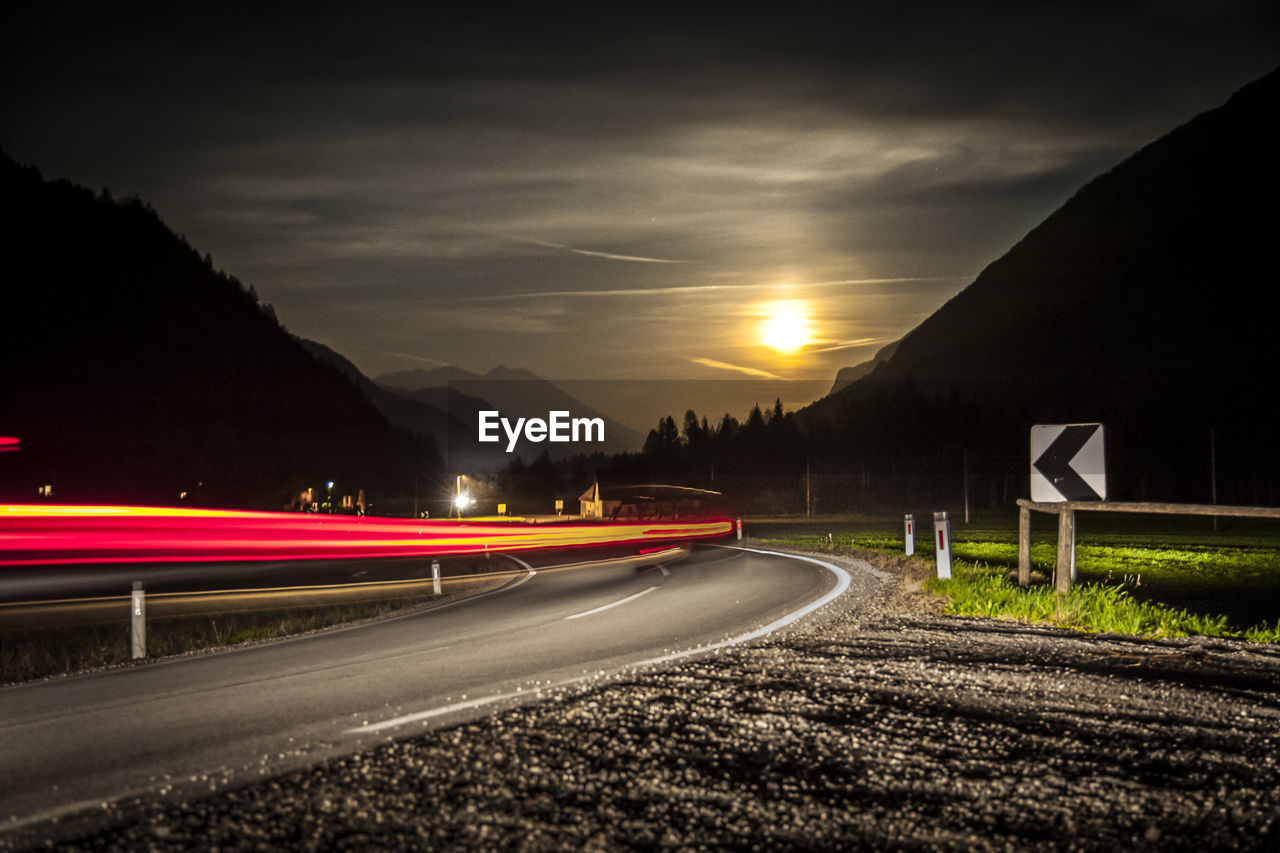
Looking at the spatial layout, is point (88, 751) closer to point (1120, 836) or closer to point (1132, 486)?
point (1120, 836)

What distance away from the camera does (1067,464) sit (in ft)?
36.8

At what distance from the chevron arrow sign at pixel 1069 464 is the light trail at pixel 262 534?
→ 20.1m

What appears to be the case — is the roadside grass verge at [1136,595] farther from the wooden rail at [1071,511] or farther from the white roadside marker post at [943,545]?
the wooden rail at [1071,511]

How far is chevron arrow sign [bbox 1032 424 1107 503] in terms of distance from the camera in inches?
434

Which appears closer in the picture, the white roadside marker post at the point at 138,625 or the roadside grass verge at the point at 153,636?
the roadside grass verge at the point at 153,636

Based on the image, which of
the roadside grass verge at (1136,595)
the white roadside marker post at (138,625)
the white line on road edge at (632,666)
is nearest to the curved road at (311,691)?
the white line on road edge at (632,666)

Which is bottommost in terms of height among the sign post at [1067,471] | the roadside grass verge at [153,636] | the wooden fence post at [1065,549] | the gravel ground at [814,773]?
the roadside grass verge at [153,636]

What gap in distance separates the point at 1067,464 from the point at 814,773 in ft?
25.2

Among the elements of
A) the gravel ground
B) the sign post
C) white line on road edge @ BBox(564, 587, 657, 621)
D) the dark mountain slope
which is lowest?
white line on road edge @ BBox(564, 587, 657, 621)

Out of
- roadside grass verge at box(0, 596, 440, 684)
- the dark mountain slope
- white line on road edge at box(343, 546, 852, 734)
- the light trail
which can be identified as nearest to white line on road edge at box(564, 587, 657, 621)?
white line on road edge at box(343, 546, 852, 734)

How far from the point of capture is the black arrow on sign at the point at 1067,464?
1112 centimetres

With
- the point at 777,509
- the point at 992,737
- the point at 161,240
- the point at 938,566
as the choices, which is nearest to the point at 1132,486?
the point at 777,509

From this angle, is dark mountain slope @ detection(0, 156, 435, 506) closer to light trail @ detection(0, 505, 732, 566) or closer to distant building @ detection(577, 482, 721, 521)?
distant building @ detection(577, 482, 721, 521)

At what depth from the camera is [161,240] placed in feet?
464
